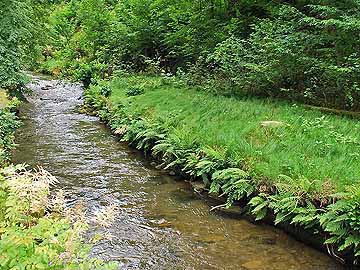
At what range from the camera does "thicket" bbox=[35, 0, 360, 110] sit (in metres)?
10.6

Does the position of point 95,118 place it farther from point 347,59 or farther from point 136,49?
point 347,59

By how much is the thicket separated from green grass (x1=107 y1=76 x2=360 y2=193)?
0.85m

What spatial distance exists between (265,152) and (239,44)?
628cm

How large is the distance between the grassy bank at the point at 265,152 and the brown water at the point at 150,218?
1.38 feet

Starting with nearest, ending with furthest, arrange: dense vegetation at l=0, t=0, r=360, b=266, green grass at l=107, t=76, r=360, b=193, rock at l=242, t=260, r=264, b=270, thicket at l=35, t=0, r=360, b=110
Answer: rock at l=242, t=260, r=264, b=270, dense vegetation at l=0, t=0, r=360, b=266, green grass at l=107, t=76, r=360, b=193, thicket at l=35, t=0, r=360, b=110

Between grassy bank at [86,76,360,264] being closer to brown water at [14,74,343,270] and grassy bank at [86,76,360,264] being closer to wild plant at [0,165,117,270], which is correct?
brown water at [14,74,343,270]

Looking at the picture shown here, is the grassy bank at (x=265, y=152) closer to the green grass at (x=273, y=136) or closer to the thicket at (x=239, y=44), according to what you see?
the green grass at (x=273, y=136)

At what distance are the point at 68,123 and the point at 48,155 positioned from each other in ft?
14.6

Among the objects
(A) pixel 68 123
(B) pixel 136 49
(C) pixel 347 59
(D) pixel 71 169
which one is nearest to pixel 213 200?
(D) pixel 71 169

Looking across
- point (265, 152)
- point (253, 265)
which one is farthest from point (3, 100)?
point (253, 265)

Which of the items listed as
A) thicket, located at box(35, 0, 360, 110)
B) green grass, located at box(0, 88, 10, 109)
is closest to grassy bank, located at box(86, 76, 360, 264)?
thicket, located at box(35, 0, 360, 110)

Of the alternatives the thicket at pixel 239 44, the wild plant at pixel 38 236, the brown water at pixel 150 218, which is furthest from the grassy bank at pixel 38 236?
the thicket at pixel 239 44

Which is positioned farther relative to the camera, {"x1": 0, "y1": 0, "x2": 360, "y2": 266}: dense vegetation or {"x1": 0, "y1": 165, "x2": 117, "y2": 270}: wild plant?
{"x1": 0, "y1": 0, "x2": 360, "y2": 266}: dense vegetation

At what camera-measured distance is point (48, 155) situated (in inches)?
441
